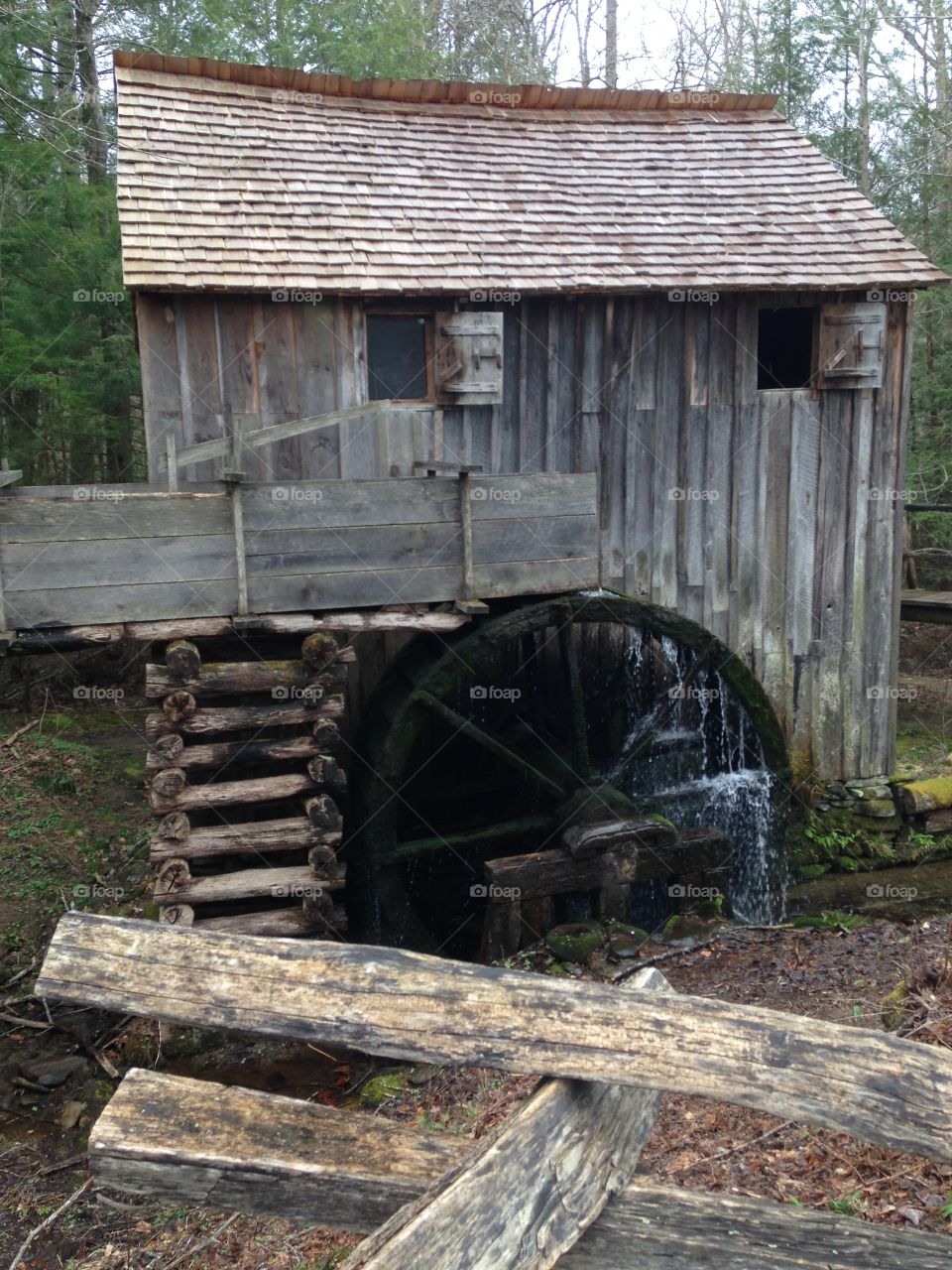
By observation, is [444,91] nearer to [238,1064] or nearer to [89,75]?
[89,75]

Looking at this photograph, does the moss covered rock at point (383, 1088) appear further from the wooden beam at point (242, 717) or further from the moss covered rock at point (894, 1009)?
the moss covered rock at point (894, 1009)

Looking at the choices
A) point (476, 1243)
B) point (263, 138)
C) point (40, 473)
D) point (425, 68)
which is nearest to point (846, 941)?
point (476, 1243)

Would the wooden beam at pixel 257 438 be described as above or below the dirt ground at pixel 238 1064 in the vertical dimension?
above

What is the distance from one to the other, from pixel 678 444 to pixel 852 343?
160 cm

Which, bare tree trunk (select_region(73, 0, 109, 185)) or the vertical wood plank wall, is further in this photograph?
bare tree trunk (select_region(73, 0, 109, 185))

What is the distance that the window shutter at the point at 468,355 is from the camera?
737cm

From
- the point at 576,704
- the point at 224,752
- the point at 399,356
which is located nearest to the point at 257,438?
the point at 399,356

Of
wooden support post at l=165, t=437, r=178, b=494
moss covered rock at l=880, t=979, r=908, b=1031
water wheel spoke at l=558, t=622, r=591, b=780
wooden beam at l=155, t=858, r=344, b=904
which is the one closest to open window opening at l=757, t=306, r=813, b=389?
water wheel spoke at l=558, t=622, r=591, b=780

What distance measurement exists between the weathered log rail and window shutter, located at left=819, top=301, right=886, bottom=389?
6.62 m

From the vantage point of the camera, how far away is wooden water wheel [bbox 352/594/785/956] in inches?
284

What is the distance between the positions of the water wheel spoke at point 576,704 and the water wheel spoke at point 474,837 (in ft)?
1.62

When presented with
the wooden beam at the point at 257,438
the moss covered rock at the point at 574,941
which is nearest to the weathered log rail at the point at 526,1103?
the wooden beam at the point at 257,438

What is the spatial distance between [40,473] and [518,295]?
23.1 ft

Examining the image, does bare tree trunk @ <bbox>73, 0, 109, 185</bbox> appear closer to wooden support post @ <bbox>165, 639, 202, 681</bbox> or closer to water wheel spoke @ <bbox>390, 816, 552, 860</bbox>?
wooden support post @ <bbox>165, 639, 202, 681</bbox>
